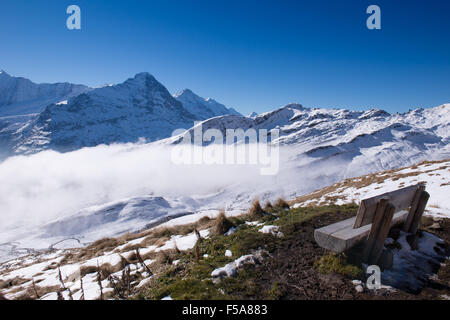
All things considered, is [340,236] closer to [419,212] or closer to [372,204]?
[372,204]

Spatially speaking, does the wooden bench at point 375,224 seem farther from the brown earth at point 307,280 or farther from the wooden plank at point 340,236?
the brown earth at point 307,280

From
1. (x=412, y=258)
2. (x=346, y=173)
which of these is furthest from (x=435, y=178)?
(x=346, y=173)

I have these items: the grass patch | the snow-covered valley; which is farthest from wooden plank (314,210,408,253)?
the snow-covered valley

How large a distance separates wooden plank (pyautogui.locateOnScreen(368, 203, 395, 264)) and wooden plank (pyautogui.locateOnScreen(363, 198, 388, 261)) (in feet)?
0.14

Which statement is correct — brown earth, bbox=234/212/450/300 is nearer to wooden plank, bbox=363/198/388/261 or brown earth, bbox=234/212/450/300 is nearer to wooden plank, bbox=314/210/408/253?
wooden plank, bbox=314/210/408/253

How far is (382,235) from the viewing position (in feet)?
16.3

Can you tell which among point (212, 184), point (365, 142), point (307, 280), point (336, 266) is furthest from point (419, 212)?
point (365, 142)

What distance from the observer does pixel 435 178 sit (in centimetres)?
1292

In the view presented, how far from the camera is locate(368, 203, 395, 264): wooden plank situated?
4.85m

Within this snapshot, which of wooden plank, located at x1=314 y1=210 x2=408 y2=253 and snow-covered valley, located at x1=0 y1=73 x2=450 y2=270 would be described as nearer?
wooden plank, located at x1=314 y1=210 x2=408 y2=253

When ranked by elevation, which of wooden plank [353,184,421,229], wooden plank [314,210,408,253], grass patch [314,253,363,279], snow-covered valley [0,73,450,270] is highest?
wooden plank [353,184,421,229]

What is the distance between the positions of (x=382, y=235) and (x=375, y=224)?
0.90 feet

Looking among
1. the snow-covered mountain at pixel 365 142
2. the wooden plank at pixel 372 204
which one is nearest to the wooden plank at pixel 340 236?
the wooden plank at pixel 372 204
